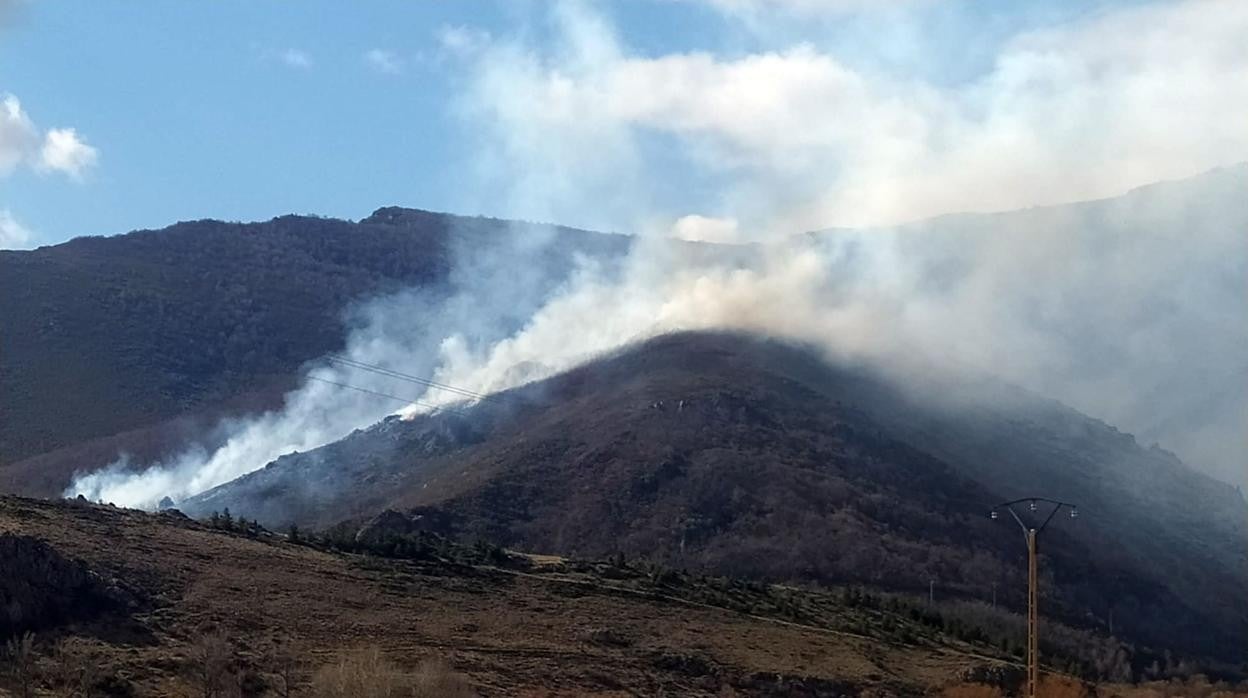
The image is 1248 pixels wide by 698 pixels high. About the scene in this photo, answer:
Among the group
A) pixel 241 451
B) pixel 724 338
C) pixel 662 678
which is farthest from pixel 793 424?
pixel 662 678

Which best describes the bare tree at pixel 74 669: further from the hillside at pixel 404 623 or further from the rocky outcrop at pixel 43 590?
the rocky outcrop at pixel 43 590

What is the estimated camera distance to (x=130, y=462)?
170500 mm

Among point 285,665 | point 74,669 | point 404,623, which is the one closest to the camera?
point 74,669

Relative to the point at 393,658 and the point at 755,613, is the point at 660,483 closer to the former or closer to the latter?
the point at 755,613

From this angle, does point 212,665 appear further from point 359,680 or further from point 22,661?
point 22,661

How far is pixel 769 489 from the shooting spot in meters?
141

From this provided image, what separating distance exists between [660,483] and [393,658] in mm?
76840

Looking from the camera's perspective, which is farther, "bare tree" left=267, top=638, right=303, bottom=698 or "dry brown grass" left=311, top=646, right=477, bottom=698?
"bare tree" left=267, top=638, right=303, bottom=698

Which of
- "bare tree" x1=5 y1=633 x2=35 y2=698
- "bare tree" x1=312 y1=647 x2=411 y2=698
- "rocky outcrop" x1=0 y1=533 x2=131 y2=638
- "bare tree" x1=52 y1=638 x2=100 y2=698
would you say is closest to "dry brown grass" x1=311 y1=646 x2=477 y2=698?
"bare tree" x1=312 y1=647 x2=411 y2=698

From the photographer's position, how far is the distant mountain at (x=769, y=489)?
13012 centimetres

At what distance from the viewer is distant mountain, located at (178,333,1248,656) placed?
130125 millimetres

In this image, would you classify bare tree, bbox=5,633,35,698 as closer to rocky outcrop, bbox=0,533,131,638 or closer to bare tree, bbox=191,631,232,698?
rocky outcrop, bbox=0,533,131,638

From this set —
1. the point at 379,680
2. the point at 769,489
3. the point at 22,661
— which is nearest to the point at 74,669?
the point at 22,661

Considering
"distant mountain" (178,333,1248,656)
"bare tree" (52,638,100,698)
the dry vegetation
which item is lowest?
"bare tree" (52,638,100,698)
